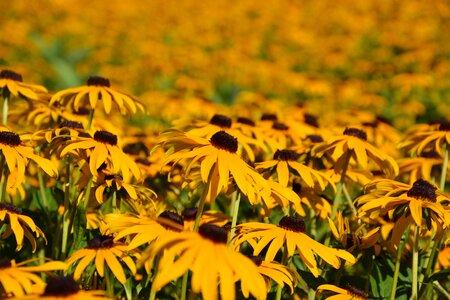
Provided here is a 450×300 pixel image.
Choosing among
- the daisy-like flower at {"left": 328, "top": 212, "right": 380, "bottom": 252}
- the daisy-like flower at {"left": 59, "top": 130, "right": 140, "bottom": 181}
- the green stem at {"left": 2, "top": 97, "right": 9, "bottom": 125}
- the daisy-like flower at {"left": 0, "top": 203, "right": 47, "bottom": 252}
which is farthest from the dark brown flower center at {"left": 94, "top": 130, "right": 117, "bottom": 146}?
the daisy-like flower at {"left": 328, "top": 212, "right": 380, "bottom": 252}

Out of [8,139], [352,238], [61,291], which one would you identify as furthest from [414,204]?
[8,139]

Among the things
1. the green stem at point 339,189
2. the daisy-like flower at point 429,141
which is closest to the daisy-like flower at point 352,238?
the green stem at point 339,189

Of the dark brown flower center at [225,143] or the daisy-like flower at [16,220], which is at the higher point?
the dark brown flower center at [225,143]

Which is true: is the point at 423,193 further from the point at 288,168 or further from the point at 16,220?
the point at 16,220

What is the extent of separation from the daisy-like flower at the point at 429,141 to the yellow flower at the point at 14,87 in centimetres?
245

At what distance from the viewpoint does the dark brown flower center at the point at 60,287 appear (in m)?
1.91

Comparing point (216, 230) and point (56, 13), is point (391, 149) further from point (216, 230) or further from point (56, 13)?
point (56, 13)

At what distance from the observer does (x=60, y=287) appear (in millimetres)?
1921

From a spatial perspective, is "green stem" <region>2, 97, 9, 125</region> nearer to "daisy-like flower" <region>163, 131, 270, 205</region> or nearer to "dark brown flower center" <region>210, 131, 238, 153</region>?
"daisy-like flower" <region>163, 131, 270, 205</region>

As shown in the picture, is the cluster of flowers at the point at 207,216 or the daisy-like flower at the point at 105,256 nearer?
the cluster of flowers at the point at 207,216

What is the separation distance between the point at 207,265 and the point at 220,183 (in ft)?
2.30

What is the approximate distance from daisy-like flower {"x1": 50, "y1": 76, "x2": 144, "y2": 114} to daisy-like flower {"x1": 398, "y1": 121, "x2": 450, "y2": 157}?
6.03ft

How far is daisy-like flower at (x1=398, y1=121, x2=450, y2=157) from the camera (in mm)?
3998

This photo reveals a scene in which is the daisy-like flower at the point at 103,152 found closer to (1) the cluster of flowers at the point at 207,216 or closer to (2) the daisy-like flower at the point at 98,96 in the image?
(1) the cluster of flowers at the point at 207,216
